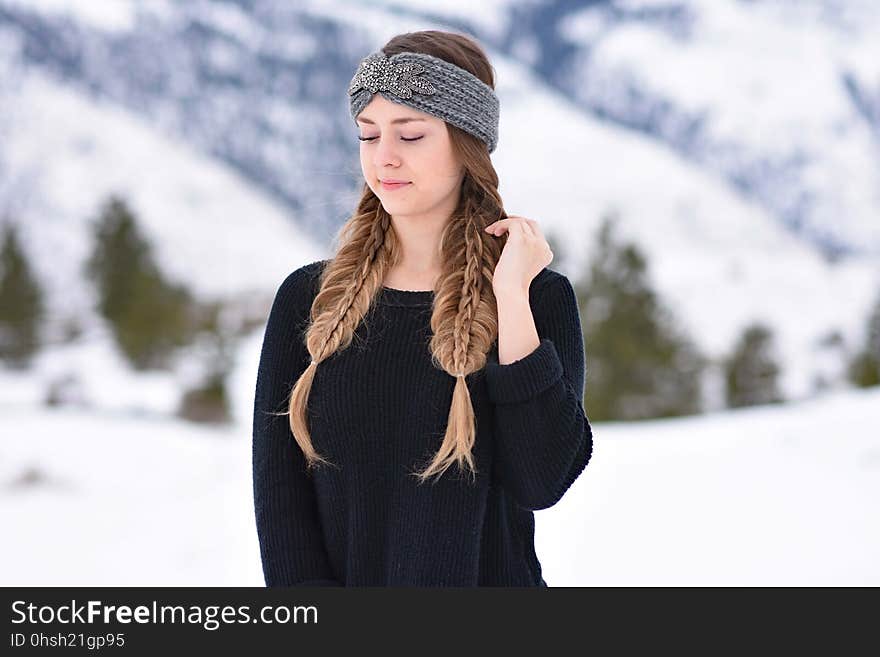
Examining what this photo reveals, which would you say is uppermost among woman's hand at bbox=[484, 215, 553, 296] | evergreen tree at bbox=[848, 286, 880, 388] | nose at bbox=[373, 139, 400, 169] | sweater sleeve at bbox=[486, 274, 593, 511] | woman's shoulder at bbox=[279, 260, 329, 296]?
evergreen tree at bbox=[848, 286, 880, 388]

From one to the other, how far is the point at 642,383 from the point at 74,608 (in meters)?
12.3

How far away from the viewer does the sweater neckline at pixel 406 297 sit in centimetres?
160

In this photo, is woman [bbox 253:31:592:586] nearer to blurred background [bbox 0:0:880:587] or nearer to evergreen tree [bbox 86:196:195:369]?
blurred background [bbox 0:0:880:587]

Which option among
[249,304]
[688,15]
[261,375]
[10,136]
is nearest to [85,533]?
[261,375]

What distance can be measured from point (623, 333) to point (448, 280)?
39.0 feet

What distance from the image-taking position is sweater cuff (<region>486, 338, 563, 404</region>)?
56.0 inches

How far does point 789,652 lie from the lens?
5.46 ft

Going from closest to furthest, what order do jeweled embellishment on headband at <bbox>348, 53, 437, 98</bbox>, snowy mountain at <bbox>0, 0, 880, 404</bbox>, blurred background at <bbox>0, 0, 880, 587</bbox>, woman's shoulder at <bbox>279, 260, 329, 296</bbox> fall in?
1. jeweled embellishment on headband at <bbox>348, 53, 437, 98</bbox>
2. woman's shoulder at <bbox>279, 260, 329, 296</bbox>
3. blurred background at <bbox>0, 0, 880, 587</bbox>
4. snowy mountain at <bbox>0, 0, 880, 404</bbox>

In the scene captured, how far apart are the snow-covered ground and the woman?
111 inches

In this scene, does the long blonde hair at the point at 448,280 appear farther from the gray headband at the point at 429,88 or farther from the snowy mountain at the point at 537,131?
the snowy mountain at the point at 537,131

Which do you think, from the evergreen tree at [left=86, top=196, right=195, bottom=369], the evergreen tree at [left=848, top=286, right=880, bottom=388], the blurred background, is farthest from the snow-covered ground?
the evergreen tree at [left=86, top=196, right=195, bottom=369]

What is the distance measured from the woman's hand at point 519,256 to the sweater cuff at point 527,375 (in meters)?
0.11

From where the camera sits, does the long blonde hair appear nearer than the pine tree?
Yes

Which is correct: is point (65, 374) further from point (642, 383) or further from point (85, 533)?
point (85, 533)
